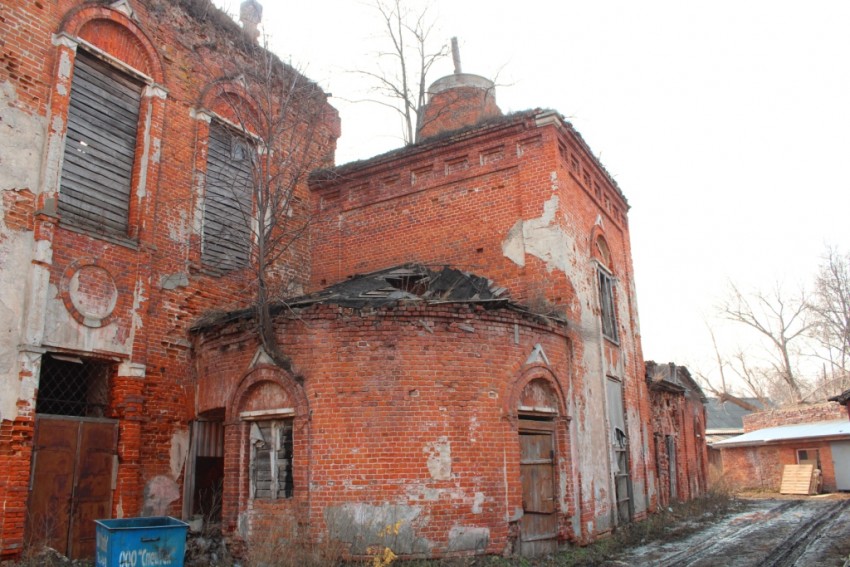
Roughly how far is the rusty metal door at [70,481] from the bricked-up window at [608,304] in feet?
31.8

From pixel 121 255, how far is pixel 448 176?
6322mm

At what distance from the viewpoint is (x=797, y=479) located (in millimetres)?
26047

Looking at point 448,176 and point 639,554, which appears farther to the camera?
point 448,176

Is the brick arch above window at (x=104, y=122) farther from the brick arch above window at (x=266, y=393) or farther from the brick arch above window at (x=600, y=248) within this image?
the brick arch above window at (x=600, y=248)

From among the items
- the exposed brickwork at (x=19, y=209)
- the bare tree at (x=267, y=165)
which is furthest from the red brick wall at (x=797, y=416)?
the exposed brickwork at (x=19, y=209)

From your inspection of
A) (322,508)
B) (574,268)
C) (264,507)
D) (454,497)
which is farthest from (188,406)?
(574,268)

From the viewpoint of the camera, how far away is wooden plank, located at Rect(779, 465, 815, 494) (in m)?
25.6

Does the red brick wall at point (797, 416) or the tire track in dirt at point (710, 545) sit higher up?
the red brick wall at point (797, 416)

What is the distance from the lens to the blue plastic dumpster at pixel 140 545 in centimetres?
711

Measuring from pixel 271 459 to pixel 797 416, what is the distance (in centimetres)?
2886

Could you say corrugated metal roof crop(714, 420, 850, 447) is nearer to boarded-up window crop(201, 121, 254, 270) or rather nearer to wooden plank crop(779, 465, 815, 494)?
wooden plank crop(779, 465, 815, 494)

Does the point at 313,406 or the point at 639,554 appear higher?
the point at 313,406

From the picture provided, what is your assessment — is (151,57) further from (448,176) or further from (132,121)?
(448,176)

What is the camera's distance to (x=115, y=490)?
9414 millimetres
